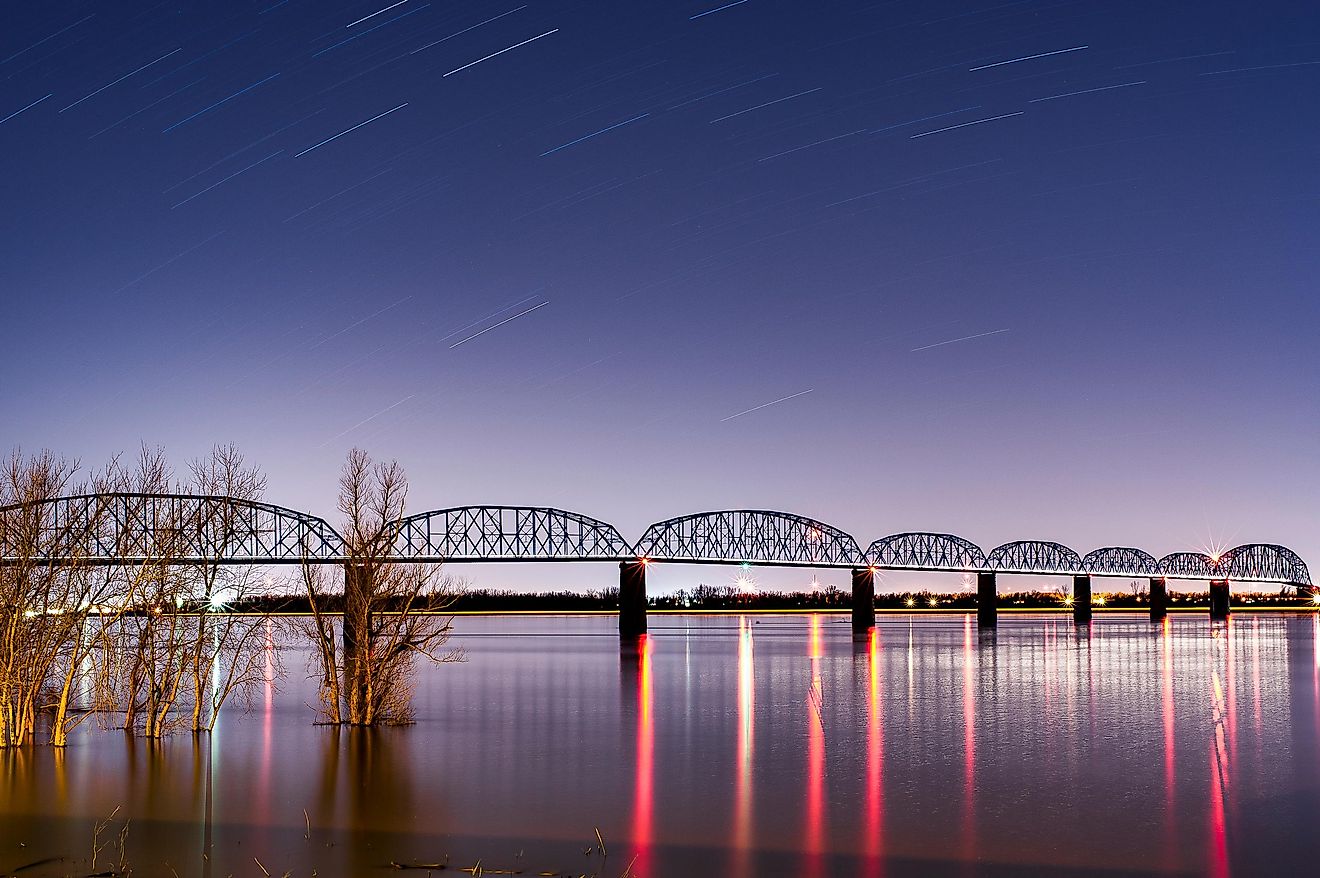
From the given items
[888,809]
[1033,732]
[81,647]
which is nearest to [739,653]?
[1033,732]

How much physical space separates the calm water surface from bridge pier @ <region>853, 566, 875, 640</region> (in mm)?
108451

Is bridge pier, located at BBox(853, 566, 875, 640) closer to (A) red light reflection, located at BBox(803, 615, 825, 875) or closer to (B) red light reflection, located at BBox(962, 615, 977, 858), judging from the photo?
(B) red light reflection, located at BBox(962, 615, 977, 858)

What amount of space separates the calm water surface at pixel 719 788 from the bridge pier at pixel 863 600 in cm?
10845

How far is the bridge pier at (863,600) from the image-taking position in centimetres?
16512

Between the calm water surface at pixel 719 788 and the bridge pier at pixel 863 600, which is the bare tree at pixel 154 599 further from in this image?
the bridge pier at pixel 863 600

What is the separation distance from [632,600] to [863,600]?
36.6m

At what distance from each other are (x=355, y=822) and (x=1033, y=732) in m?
22.1

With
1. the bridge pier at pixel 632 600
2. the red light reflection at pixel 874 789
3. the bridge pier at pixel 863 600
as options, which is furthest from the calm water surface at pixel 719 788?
the bridge pier at pixel 863 600

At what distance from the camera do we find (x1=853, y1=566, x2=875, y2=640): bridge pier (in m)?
165

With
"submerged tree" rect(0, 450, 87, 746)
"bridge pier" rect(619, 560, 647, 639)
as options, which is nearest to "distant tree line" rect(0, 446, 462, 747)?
"submerged tree" rect(0, 450, 87, 746)

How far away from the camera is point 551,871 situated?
2036 cm

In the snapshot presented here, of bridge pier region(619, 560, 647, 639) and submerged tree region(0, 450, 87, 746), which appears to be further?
bridge pier region(619, 560, 647, 639)

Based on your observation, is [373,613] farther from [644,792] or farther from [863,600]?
[863,600]

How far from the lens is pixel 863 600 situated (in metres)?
175
